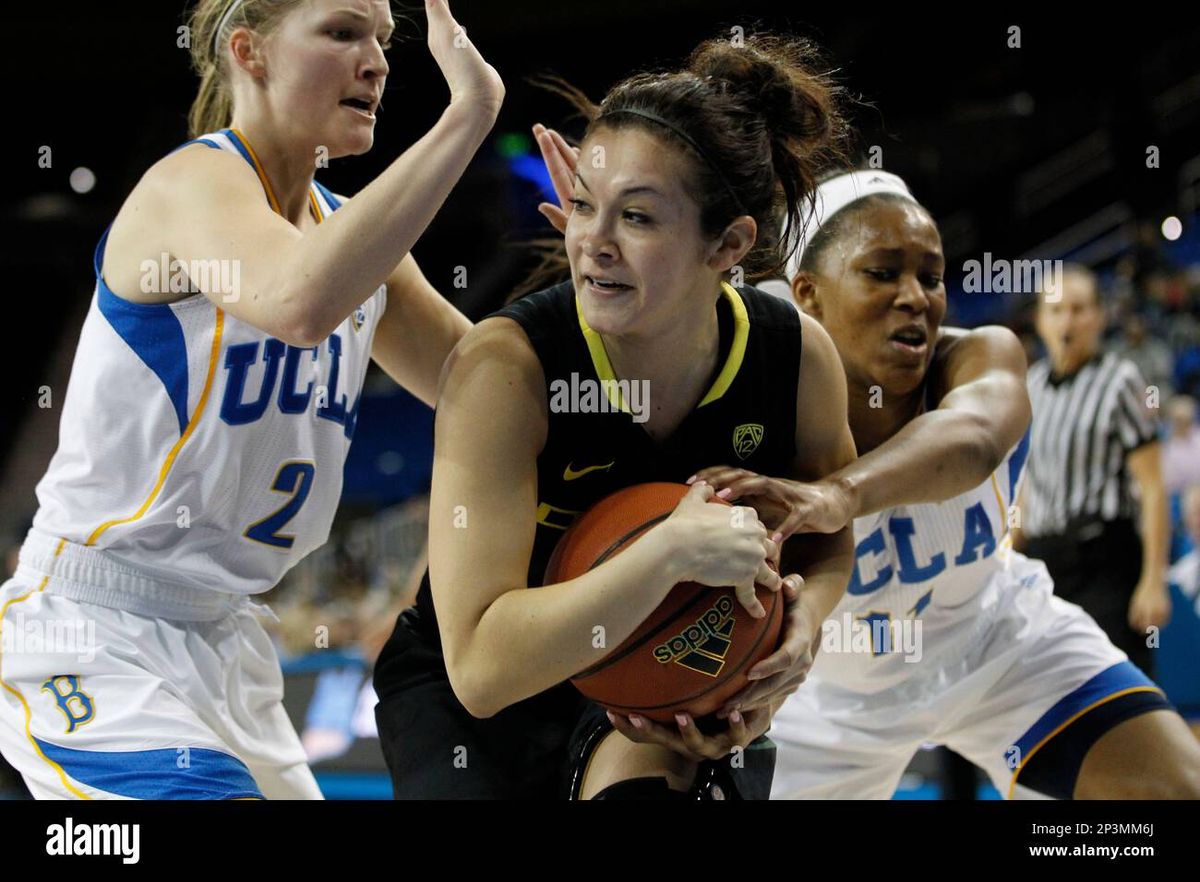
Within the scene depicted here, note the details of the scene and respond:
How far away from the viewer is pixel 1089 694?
10.8 feet

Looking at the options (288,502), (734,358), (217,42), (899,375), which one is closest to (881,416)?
(899,375)

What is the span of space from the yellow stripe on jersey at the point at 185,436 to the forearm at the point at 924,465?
1251 millimetres

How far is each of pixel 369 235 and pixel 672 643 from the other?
2.96ft

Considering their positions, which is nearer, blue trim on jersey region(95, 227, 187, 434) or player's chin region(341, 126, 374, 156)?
blue trim on jersey region(95, 227, 187, 434)

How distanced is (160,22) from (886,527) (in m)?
5.86

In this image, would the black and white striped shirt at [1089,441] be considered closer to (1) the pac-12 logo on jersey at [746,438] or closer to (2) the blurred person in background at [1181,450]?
(2) the blurred person in background at [1181,450]

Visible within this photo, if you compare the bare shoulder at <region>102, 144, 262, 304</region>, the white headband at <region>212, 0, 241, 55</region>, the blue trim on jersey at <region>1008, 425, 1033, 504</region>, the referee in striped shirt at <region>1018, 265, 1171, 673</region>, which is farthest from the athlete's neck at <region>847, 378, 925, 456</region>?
the referee in striped shirt at <region>1018, 265, 1171, 673</region>

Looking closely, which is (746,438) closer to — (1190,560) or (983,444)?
(983,444)

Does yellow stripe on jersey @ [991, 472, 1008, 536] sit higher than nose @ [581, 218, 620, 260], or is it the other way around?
nose @ [581, 218, 620, 260]

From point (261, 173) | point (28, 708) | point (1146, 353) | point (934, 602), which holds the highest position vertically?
point (1146, 353)

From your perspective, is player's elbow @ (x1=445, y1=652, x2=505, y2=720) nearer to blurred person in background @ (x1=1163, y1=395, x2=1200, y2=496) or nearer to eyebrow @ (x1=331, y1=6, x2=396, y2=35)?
eyebrow @ (x1=331, y1=6, x2=396, y2=35)

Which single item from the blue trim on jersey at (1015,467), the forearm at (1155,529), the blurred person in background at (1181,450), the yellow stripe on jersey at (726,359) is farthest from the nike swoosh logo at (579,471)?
the blurred person in background at (1181,450)

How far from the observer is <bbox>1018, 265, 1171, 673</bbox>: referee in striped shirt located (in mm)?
5512

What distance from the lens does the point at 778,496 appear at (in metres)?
2.43
